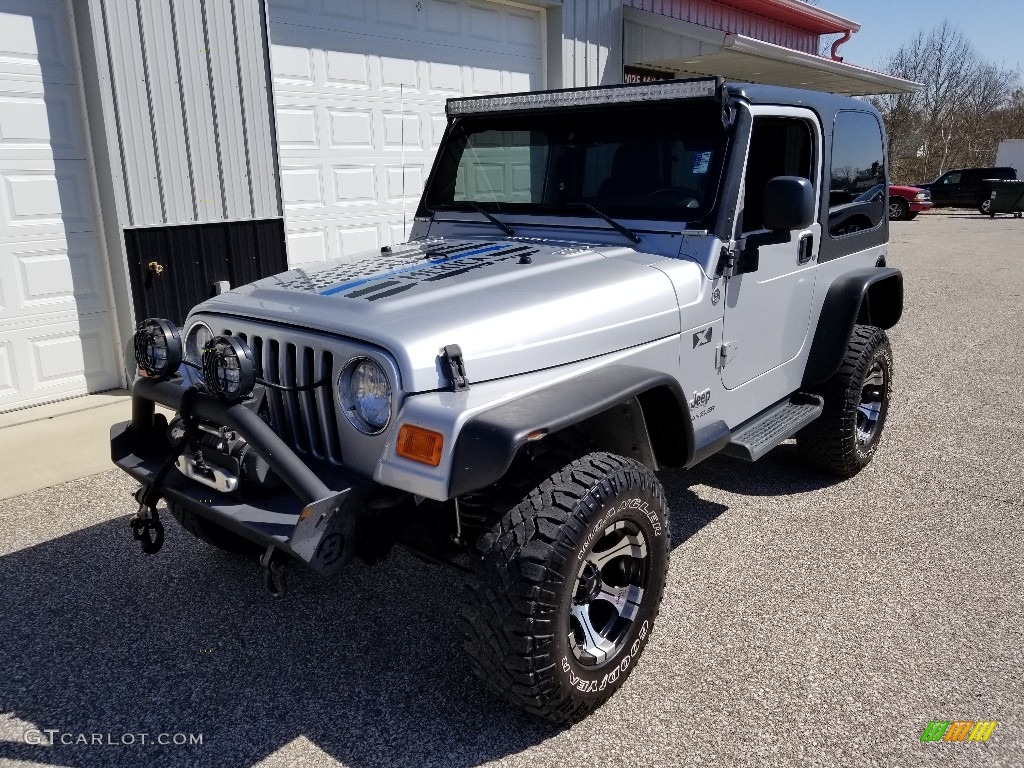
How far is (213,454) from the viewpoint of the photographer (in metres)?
2.77

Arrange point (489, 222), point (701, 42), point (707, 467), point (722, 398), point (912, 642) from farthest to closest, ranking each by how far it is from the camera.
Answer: point (701, 42) → point (707, 467) → point (489, 222) → point (722, 398) → point (912, 642)

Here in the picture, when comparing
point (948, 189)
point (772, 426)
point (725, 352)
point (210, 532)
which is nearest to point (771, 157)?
point (725, 352)

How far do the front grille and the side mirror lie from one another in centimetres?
186

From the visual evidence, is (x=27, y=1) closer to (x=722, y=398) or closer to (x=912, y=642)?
(x=722, y=398)

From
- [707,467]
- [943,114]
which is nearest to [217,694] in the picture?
[707,467]

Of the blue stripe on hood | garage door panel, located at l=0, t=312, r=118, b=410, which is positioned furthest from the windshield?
garage door panel, located at l=0, t=312, r=118, b=410

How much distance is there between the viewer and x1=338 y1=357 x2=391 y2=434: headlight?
2578 millimetres

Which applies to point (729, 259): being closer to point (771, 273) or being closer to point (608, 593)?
point (771, 273)

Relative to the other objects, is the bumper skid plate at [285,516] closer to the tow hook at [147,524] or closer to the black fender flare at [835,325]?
the tow hook at [147,524]

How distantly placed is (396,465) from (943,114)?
51.2 m

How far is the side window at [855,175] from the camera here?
4.33 metres

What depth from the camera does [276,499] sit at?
269 cm

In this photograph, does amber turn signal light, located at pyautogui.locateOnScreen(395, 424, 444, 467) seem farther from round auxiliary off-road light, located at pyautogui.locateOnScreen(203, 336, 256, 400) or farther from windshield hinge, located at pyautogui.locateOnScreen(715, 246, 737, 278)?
windshield hinge, located at pyautogui.locateOnScreen(715, 246, 737, 278)

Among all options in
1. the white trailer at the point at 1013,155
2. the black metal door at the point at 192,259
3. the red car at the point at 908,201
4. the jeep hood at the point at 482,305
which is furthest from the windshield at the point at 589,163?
the white trailer at the point at 1013,155
